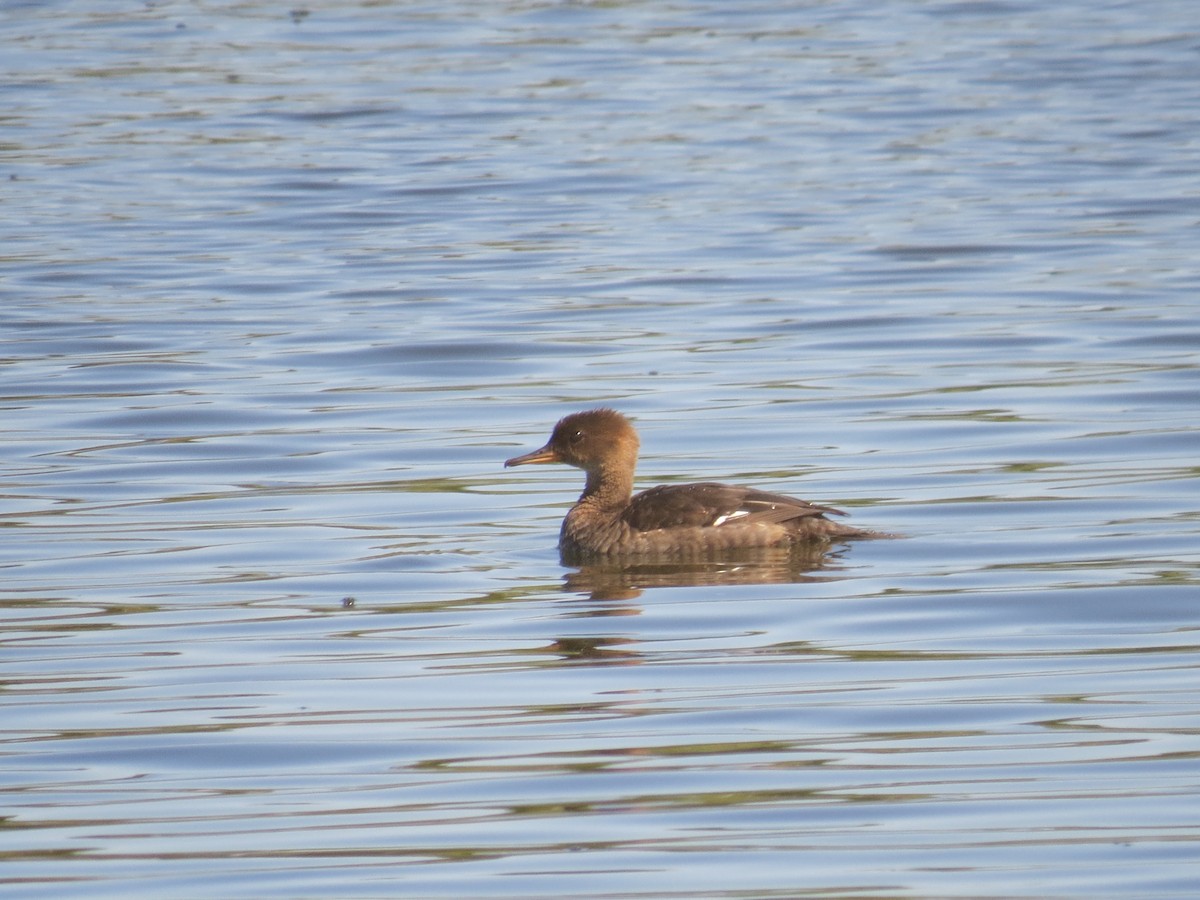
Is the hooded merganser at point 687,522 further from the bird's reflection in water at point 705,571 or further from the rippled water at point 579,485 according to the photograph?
the rippled water at point 579,485

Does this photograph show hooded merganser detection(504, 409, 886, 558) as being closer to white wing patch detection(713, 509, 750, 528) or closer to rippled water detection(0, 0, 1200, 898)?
white wing patch detection(713, 509, 750, 528)

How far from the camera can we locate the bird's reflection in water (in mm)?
8578

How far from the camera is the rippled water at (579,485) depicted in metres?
5.38

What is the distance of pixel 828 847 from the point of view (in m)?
5.10

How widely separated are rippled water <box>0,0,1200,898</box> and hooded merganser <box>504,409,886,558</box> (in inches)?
5.9

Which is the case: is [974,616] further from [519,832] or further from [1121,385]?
[1121,385]

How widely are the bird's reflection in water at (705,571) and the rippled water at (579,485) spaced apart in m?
0.06

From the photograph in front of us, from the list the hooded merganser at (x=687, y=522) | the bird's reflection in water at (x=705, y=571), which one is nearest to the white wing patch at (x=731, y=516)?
the hooded merganser at (x=687, y=522)

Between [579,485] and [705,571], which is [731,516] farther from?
[579,485]

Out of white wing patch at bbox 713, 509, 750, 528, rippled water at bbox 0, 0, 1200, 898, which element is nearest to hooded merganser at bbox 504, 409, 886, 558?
white wing patch at bbox 713, 509, 750, 528

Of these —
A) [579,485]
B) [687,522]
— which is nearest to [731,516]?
[687,522]

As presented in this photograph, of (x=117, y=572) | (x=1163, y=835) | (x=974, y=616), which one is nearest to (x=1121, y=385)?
(x=974, y=616)

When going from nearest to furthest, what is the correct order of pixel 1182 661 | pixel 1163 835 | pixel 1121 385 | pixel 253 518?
pixel 1163 835 → pixel 1182 661 → pixel 253 518 → pixel 1121 385

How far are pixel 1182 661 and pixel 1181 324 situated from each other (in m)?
7.56
